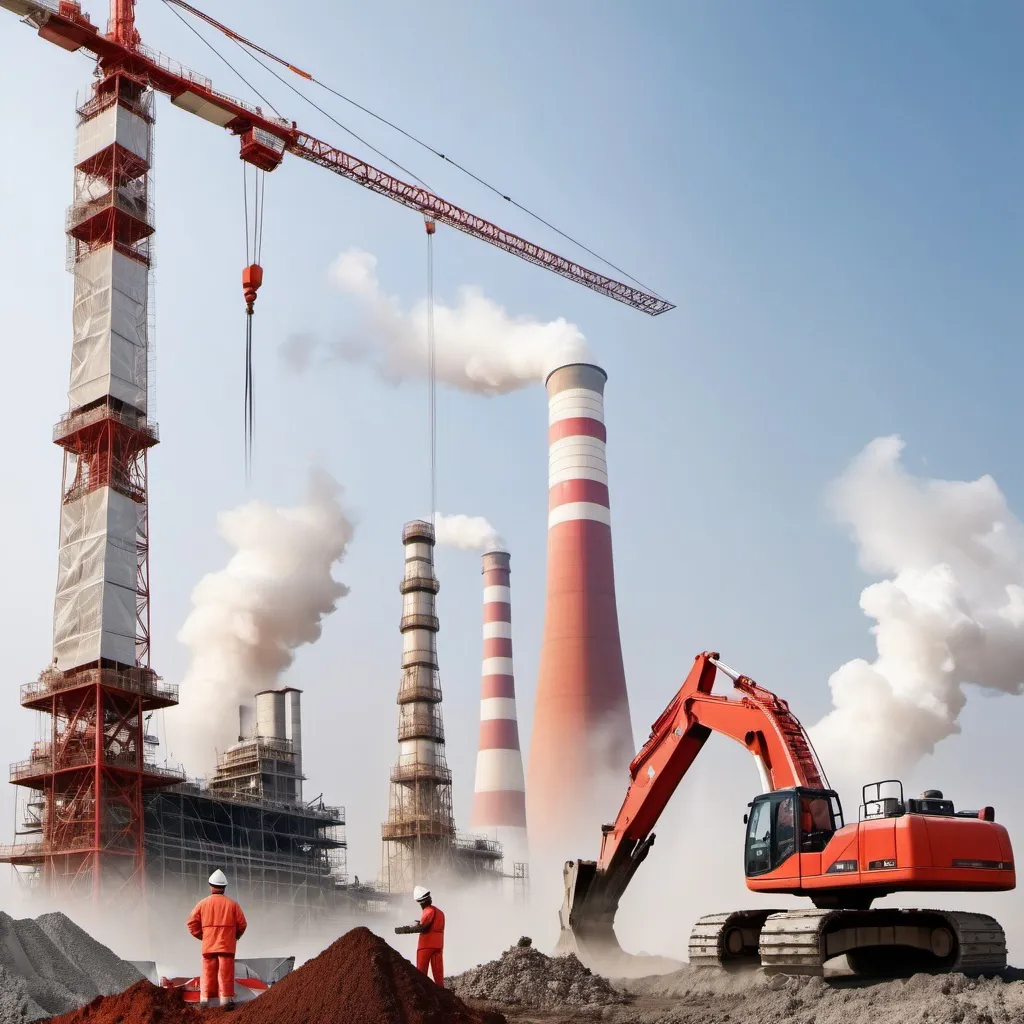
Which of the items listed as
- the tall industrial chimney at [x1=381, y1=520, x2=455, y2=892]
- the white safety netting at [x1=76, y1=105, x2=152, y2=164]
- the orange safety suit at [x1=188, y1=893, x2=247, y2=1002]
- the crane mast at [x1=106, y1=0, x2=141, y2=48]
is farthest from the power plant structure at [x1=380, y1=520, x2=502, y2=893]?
the orange safety suit at [x1=188, y1=893, x2=247, y2=1002]

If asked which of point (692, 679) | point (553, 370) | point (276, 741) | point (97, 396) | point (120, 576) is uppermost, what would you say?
point (553, 370)

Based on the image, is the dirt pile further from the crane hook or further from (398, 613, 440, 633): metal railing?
(398, 613, 440, 633): metal railing

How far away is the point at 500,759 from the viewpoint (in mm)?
49000

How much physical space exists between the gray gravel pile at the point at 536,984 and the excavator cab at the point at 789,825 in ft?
7.43

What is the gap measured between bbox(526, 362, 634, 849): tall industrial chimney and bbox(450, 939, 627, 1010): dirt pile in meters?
27.5

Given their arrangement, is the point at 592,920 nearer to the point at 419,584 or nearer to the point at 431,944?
the point at 431,944

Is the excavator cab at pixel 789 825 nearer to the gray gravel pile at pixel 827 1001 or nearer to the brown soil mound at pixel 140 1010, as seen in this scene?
the gray gravel pile at pixel 827 1001

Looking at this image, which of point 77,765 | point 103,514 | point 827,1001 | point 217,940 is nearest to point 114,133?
point 103,514

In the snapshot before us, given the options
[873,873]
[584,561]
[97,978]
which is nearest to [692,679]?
[873,873]

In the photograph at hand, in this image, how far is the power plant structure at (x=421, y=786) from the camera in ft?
160

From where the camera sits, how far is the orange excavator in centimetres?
1257

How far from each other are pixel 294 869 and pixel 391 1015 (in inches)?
1520

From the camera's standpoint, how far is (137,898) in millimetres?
34250

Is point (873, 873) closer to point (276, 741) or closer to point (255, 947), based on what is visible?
point (255, 947)
